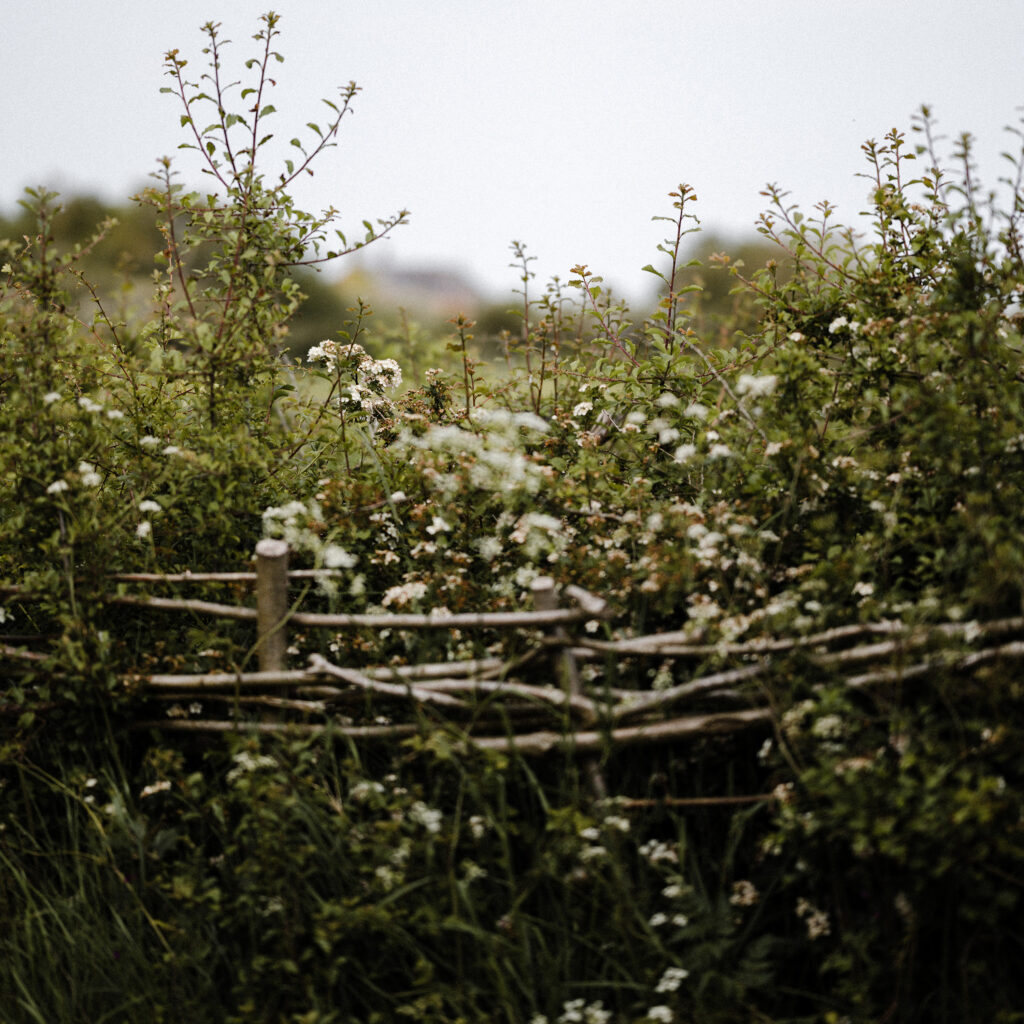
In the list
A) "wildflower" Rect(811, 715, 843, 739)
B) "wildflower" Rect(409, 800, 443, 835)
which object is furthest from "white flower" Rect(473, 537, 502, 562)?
"wildflower" Rect(811, 715, 843, 739)

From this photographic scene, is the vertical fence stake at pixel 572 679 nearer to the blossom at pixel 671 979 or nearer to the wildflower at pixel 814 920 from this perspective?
the blossom at pixel 671 979

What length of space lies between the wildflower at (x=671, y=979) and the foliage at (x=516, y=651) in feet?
0.16

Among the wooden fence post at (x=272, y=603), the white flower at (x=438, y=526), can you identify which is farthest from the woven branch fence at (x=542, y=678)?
the white flower at (x=438, y=526)

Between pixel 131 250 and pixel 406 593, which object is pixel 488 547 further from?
pixel 131 250

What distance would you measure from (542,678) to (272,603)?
871mm

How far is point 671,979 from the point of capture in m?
2.26

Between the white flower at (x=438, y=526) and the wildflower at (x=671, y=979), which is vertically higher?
the white flower at (x=438, y=526)

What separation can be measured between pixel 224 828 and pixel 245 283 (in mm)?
1968

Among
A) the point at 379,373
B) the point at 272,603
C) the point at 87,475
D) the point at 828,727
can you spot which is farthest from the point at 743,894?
the point at 379,373

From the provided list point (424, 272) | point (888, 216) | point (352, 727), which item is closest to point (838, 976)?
point (352, 727)

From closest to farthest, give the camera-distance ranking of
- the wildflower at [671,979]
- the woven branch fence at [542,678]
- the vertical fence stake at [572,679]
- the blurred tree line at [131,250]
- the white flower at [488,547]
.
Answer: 1. the wildflower at [671,979]
2. the woven branch fence at [542,678]
3. the vertical fence stake at [572,679]
4. the white flower at [488,547]
5. the blurred tree line at [131,250]

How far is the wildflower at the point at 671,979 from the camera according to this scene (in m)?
2.18

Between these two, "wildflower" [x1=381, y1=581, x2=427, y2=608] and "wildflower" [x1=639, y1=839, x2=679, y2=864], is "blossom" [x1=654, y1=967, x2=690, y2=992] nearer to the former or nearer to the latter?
"wildflower" [x1=639, y1=839, x2=679, y2=864]

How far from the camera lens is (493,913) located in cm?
249
